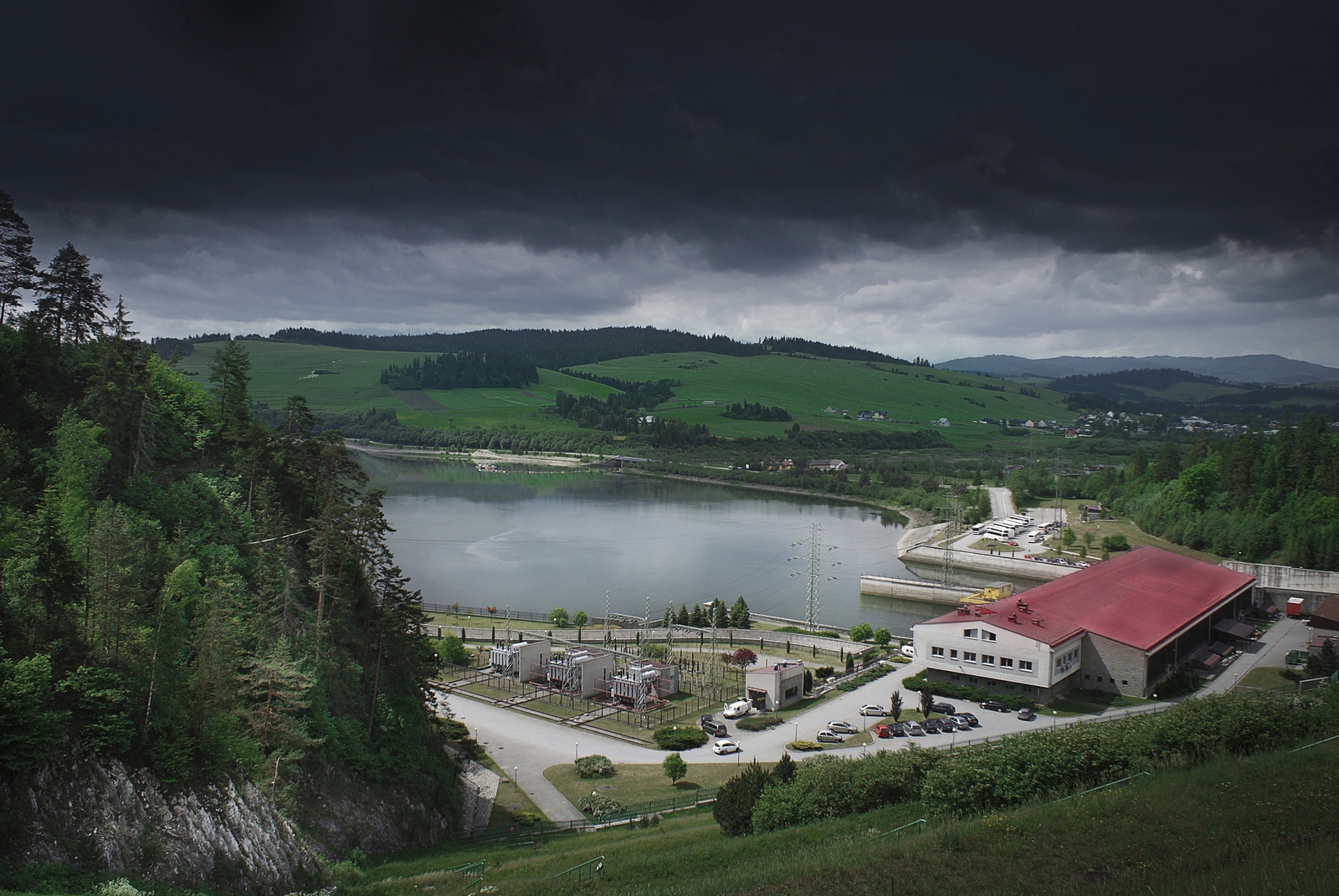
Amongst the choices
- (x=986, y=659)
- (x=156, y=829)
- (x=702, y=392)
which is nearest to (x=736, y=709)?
(x=986, y=659)

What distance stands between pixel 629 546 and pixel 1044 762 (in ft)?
127

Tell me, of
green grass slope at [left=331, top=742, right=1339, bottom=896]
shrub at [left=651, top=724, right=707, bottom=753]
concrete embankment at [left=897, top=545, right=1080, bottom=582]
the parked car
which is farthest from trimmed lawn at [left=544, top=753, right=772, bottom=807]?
concrete embankment at [left=897, top=545, right=1080, bottom=582]

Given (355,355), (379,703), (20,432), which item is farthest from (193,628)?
(355,355)

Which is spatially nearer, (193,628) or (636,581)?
(193,628)

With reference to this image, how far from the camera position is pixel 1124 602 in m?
26.0

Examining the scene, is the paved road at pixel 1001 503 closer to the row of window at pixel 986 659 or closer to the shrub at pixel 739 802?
the row of window at pixel 986 659

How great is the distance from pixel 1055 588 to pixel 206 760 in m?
24.6

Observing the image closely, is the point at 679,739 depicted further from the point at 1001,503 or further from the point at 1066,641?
the point at 1001,503

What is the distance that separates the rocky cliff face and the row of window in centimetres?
1677

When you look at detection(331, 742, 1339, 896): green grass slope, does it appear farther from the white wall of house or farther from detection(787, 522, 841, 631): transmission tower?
detection(787, 522, 841, 631): transmission tower

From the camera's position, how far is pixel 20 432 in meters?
15.2

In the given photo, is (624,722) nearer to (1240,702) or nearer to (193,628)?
(193,628)

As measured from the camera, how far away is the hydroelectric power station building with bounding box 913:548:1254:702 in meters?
22.1

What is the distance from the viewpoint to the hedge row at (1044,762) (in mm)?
10391
